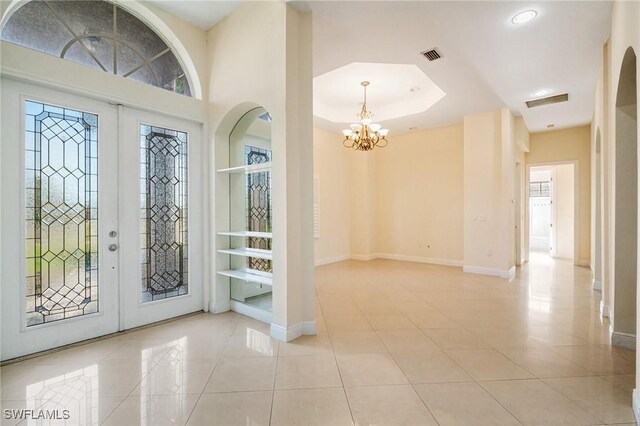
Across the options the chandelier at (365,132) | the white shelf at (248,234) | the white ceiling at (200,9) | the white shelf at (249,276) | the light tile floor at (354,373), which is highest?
the white ceiling at (200,9)

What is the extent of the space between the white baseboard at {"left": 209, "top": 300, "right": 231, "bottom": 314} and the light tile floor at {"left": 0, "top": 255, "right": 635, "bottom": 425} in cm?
11

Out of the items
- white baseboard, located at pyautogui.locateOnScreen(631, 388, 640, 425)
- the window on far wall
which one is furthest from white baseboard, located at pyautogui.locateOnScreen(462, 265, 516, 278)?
the window on far wall

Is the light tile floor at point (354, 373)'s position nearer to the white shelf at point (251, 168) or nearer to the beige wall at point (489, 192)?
the white shelf at point (251, 168)

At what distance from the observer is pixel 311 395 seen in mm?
2070

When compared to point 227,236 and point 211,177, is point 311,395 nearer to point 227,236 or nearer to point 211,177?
point 227,236

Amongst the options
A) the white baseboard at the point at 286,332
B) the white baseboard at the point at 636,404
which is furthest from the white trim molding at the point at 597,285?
the white baseboard at the point at 286,332

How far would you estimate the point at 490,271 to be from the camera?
19.2 feet

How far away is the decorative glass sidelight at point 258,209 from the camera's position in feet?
12.6

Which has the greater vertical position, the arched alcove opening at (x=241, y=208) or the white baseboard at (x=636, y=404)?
the arched alcove opening at (x=241, y=208)

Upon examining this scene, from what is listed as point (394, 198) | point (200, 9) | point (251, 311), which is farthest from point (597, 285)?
point (200, 9)

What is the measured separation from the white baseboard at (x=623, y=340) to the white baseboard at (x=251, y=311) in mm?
3401

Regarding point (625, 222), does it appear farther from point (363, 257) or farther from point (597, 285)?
point (363, 257)

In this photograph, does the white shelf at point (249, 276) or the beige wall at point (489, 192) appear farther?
the beige wall at point (489, 192)

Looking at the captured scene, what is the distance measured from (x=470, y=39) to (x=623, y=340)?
3433 mm
